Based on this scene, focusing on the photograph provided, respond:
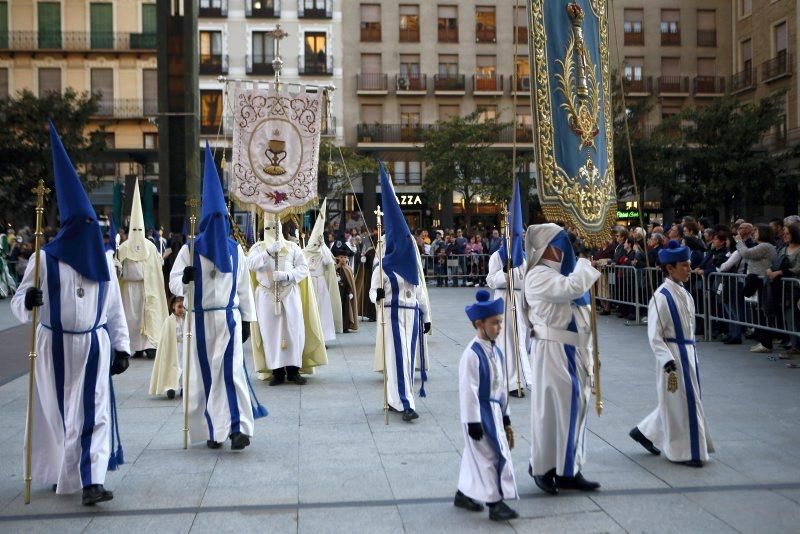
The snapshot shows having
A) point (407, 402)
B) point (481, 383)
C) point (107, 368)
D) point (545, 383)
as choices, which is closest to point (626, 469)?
point (545, 383)

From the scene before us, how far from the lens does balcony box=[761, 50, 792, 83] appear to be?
123 ft

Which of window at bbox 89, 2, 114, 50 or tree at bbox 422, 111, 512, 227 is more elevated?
window at bbox 89, 2, 114, 50

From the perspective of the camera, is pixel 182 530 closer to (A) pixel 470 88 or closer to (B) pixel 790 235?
(B) pixel 790 235

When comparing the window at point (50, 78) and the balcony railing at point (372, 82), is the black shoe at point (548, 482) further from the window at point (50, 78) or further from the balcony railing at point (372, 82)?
the window at point (50, 78)

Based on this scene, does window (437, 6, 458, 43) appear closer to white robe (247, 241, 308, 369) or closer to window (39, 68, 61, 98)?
window (39, 68, 61, 98)

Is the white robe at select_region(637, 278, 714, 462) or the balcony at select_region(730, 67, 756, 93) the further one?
the balcony at select_region(730, 67, 756, 93)

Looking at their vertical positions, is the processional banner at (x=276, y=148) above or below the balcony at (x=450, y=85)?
below

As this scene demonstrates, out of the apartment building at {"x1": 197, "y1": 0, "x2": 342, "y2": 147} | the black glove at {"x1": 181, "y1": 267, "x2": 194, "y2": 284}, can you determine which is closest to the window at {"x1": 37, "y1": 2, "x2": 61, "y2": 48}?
the apartment building at {"x1": 197, "y1": 0, "x2": 342, "y2": 147}

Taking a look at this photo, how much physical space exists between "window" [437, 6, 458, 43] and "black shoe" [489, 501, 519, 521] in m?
43.5

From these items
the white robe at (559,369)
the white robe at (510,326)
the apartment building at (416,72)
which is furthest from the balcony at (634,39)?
the white robe at (559,369)

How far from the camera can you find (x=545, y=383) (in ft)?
20.2

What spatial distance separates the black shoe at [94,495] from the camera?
5.93m

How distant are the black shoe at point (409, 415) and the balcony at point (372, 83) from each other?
129 ft

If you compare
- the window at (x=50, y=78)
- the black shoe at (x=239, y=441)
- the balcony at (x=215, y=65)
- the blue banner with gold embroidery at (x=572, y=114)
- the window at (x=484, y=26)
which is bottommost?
Answer: the black shoe at (x=239, y=441)
